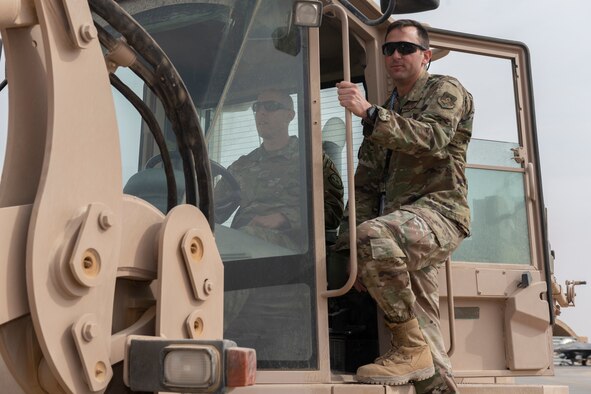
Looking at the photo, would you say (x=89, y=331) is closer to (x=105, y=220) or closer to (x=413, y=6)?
(x=105, y=220)

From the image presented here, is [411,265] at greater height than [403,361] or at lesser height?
greater

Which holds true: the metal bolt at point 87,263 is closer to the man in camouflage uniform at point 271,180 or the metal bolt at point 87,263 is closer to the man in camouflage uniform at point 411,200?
the man in camouflage uniform at point 271,180

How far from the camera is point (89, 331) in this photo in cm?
195

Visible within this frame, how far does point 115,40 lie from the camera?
2.34 m

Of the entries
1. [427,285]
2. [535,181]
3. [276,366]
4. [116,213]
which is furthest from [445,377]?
[116,213]

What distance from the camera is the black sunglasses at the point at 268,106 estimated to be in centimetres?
320

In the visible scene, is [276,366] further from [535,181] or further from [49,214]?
[535,181]

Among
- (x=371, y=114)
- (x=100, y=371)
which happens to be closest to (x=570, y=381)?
(x=371, y=114)

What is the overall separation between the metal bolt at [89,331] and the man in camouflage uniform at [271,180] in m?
1.11

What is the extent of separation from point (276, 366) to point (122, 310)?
924 mm

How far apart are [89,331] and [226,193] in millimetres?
1188

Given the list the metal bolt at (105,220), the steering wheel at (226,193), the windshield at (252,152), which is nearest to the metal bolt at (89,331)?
the metal bolt at (105,220)

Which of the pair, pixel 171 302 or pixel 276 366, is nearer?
pixel 171 302

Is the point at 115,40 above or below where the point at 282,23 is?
below
